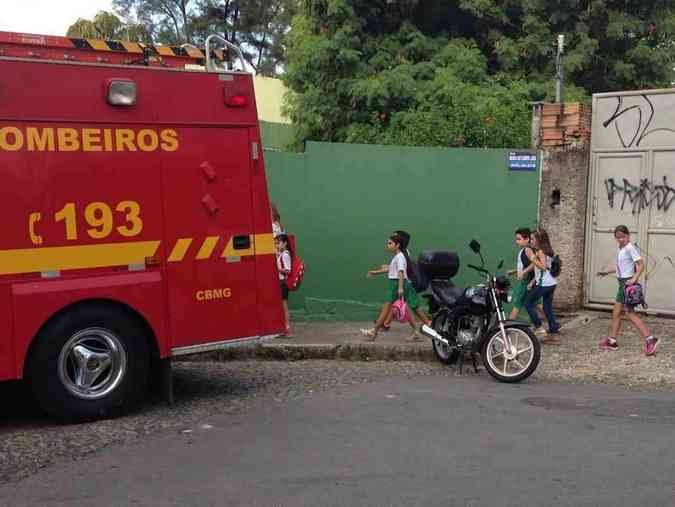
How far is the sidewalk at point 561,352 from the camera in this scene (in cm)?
862

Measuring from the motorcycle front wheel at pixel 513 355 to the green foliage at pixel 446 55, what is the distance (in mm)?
5957

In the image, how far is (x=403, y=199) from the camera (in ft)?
37.6

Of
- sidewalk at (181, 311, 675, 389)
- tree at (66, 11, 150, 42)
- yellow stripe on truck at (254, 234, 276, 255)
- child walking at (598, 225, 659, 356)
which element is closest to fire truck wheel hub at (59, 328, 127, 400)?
yellow stripe on truck at (254, 234, 276, 255)

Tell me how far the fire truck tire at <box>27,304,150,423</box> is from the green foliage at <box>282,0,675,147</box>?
7.81 metres

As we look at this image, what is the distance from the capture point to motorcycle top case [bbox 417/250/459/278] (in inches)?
359

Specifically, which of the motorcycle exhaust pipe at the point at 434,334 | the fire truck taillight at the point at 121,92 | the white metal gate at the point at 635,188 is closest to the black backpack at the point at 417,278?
the motorcycle exhaust pipe at the point at 434,334

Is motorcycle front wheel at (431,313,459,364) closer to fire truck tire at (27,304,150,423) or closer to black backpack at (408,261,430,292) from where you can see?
black backpack at (408,261,430,292)

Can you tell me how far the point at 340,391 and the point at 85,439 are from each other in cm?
248

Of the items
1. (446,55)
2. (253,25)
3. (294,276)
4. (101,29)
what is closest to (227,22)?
(253,25)

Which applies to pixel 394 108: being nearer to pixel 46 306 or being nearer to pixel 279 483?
pixel 46 306

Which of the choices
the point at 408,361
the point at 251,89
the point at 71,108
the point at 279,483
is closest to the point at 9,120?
the point at 71,108

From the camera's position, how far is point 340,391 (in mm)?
7648

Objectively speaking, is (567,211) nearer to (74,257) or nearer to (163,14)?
(74,257)

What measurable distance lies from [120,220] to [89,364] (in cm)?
115
